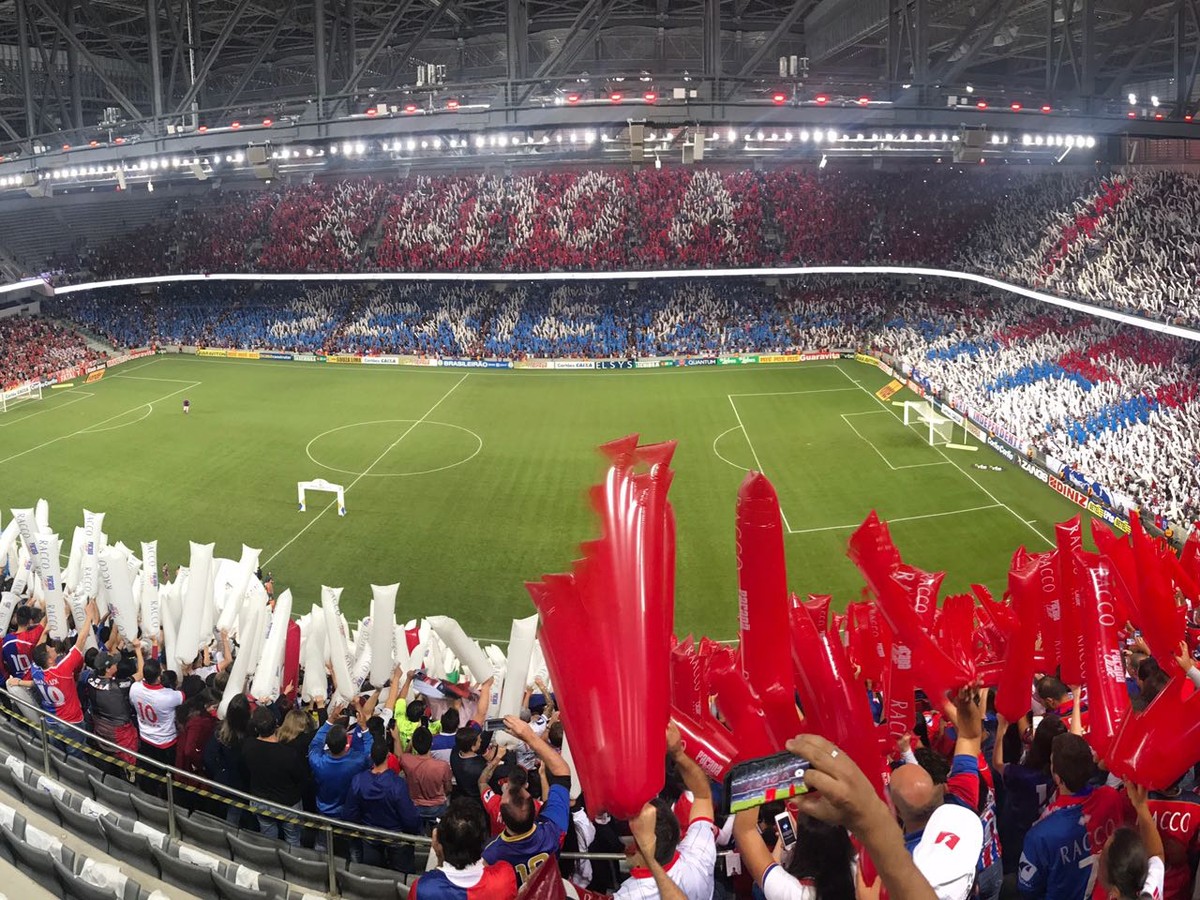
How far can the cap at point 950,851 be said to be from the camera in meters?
3.58

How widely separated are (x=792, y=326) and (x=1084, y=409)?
811 inches

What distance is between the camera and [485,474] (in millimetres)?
29797

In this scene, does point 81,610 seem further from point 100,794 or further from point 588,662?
point 588,662

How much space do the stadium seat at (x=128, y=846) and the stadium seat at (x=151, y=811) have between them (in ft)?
1.02

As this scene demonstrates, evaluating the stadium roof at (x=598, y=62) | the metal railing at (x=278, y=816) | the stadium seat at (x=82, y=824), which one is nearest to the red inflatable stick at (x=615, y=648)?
the metal railing at (x=278, y=816)

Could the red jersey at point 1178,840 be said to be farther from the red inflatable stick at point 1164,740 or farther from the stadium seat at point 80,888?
the stadium seat at point 80,888

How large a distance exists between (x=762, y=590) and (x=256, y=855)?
19.1 feet

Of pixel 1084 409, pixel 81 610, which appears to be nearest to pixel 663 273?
pixel 1084 409

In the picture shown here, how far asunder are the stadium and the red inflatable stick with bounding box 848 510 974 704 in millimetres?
41

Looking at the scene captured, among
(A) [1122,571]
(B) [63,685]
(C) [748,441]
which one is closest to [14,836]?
(B) [63,685]

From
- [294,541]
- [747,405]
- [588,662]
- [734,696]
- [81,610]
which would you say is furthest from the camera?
[747,405]

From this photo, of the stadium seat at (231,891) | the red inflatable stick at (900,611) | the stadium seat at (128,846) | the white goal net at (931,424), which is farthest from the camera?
the white goal net at (931,424)

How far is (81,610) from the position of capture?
12625 millimetres

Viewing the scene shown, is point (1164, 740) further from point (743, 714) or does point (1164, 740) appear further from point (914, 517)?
point (914, 517)
